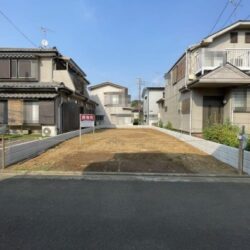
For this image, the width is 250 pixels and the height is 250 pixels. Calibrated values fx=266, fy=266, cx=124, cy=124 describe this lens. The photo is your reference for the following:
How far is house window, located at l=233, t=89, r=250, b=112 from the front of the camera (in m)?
16.0

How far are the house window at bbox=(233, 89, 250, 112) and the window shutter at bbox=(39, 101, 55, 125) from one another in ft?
36.9

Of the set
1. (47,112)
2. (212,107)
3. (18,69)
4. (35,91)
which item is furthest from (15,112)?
(212,107)

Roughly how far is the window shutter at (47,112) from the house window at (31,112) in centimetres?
45

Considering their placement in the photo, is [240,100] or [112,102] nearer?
[240,100]

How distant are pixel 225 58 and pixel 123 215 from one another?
624 inches

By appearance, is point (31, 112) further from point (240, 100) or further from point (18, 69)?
point (240, 100)

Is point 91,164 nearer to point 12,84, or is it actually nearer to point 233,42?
point 12,84

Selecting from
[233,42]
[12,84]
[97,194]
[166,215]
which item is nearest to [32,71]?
[12,84]

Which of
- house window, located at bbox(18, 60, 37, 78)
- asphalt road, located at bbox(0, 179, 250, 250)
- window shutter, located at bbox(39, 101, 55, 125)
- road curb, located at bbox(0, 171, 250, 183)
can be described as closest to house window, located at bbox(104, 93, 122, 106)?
house window, located at bbox(18, 60, 37, 78)

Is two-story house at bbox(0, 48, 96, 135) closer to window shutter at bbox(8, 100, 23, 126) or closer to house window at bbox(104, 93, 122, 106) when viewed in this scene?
window shutter at bbox(8, 100, 23, 126)

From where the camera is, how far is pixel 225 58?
17.3 m

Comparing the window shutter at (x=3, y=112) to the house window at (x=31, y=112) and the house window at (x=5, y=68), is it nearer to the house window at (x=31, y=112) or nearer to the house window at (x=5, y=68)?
the house window at (x=31, y=112)

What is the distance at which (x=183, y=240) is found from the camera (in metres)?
3.30

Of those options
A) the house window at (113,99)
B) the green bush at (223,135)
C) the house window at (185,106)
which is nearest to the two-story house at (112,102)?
the house window at (113,99)
